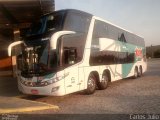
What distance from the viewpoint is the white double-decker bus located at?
35.2 feet

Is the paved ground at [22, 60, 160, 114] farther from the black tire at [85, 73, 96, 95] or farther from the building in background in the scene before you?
the building in background

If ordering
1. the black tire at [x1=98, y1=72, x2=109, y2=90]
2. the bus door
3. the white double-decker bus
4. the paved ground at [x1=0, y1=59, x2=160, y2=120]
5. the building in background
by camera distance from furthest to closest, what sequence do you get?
the building in background → the black tire at [x1=98, y1=72, x2=109, y2=90] → the bus door → the white double-decker bus → the paved ground at [x1=0, y1=59, x2=160, y2=120]

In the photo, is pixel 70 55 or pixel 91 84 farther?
pixel 91 84

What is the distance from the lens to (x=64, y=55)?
10883 mm

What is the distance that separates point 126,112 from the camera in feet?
29.4

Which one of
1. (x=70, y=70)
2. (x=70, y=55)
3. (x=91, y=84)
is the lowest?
(x=91, y=84)

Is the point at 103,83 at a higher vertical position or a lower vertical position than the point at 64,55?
lower

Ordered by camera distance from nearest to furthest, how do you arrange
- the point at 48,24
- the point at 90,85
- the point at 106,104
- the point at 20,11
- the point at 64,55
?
the point at 106,104 → the point at 64,55 → the point at 48,24 → the point at 90,85 → the point at 20,11

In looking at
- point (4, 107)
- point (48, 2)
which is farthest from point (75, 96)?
point (48, 2)

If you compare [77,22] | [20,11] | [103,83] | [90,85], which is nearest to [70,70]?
[90,85]

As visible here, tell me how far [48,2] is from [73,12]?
4.34 metres

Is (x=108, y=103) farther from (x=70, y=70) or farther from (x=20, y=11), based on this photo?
(x=20, y=11)

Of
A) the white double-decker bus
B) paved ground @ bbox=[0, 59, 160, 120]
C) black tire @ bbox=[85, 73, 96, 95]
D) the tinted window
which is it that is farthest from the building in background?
paved ground @ bbox=[0, 59, 160, 120]

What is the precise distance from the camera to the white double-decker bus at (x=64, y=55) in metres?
10.7
